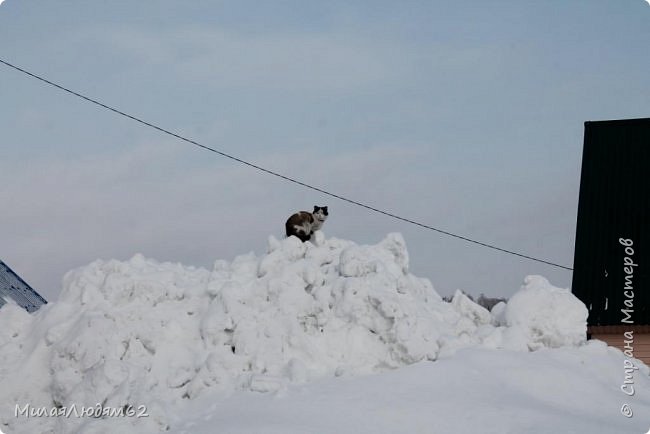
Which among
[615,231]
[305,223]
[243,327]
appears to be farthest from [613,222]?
[243,327]

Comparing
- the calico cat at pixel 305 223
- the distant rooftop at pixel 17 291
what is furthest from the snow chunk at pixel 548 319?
the distant rooftop at pixel 17 291

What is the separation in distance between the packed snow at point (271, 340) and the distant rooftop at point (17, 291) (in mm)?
1878

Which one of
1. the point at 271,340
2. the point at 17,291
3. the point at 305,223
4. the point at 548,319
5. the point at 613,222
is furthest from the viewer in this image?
the point at 613,222

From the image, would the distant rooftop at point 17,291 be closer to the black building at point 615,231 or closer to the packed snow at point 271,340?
the packed snow at point 271,340

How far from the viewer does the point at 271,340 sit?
8148 mm

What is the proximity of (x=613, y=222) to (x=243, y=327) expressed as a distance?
6.12 meters

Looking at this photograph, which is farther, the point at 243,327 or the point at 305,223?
the point at 305,223

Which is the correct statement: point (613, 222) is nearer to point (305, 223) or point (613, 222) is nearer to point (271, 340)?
point (305, 223)

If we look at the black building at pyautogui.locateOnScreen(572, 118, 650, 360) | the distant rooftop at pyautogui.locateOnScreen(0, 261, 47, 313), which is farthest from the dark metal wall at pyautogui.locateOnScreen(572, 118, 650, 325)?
the distant rooftop at pyautogui.locateOnScreen(0, 261, 47, 313)

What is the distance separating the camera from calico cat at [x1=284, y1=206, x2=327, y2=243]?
9.52 metres

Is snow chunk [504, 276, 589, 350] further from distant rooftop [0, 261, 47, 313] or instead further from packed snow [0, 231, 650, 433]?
distant rooftop [0, 261, 47, 313]

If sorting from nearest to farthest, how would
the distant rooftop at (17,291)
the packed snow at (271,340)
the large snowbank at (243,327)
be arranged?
the packed snow at (271,340) → the large snowbank at (243,327) → the distant rooftop at (17,291)

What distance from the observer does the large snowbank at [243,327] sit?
7914 mm

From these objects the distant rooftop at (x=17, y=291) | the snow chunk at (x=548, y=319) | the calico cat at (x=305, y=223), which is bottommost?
the distant rooftop at (x=17, y=291)
